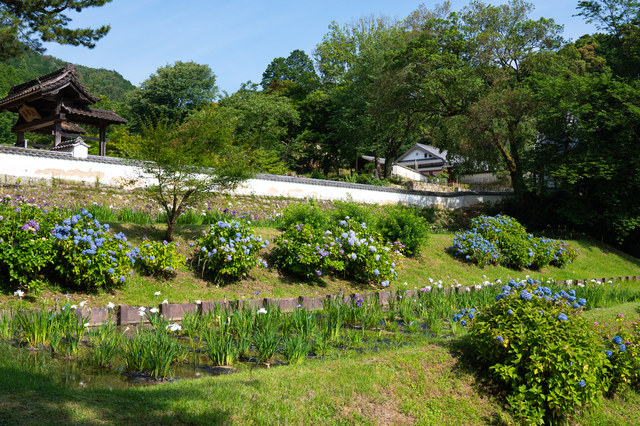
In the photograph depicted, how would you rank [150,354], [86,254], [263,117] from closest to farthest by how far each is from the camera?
1. [150,354]
2. [86,254]
3. [263,117]

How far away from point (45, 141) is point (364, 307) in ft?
118

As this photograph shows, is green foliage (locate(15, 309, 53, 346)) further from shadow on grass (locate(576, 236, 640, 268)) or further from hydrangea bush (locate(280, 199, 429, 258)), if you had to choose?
shadow on grass (locate(576, 236, 640, 268))

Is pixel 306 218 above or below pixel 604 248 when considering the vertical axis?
above

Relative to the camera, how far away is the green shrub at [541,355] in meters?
3.92

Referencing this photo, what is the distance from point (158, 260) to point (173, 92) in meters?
30.5

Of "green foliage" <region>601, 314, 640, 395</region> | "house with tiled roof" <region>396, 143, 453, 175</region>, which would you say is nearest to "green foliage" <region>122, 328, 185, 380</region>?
"green foliage" <region>601, 314, 640, 395</region>

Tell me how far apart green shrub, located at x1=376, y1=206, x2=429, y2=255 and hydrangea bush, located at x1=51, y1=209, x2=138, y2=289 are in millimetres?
7077

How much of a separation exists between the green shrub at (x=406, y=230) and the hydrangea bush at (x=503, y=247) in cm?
180

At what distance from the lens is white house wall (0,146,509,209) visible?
10828 mm

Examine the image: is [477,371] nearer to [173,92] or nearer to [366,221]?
[366,221]

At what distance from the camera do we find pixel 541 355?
401 cm

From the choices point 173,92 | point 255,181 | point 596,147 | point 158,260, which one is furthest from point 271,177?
point 173,92

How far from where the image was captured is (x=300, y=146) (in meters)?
29.9

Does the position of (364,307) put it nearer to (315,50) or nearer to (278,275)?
(278,275)
